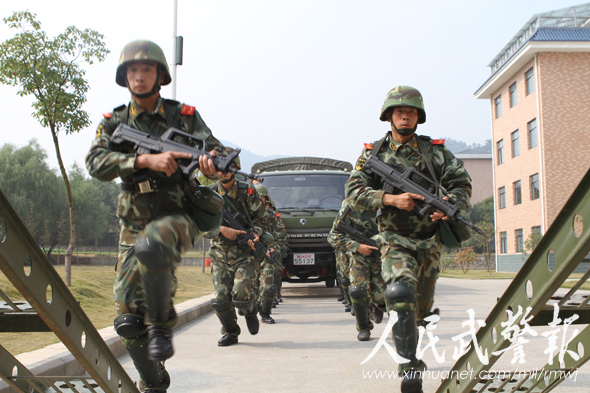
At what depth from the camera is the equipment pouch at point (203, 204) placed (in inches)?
142

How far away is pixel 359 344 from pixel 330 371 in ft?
5.54

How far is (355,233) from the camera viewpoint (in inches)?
328

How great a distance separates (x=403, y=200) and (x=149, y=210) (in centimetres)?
191

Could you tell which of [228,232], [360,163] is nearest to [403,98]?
[360,163]

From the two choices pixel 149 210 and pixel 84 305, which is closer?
pixel 149 210

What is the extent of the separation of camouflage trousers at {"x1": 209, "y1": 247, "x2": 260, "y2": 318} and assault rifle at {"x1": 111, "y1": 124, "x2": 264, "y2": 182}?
11.5 ft

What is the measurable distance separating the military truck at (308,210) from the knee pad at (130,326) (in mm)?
9792

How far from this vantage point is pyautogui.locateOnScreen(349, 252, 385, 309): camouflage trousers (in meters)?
7.63

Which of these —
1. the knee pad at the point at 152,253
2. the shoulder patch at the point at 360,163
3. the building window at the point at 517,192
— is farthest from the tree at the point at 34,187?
the knee pad at the point at 152,253

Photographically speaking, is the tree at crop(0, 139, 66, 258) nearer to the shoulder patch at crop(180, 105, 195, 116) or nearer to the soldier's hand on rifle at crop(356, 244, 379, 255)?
the soldier's hand on rifle at crop(356, 244, 379, 255)

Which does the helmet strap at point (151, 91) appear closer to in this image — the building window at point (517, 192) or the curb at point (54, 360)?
the curb at point (54, 360)

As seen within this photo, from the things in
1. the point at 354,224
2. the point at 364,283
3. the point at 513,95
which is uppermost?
the point at 513,95

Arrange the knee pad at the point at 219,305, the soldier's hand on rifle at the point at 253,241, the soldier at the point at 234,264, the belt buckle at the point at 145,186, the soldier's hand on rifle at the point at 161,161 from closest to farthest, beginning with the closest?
the soldier's hand on rifle at the point at 161,161
the belt buckle at the point at 145,186
the knee pad at the point at 219,305
the soldier at the point at 234,264
the soldier's hand on rifle at the point at 253,241

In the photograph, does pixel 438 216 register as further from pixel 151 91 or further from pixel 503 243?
pixel 503 243
